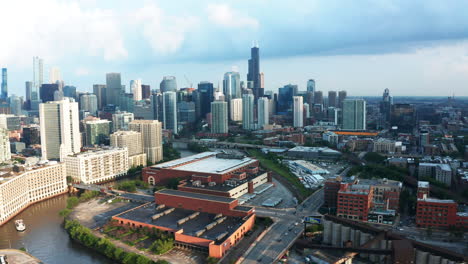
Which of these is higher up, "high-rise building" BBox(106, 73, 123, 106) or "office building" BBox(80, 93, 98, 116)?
"high-rise building" BBox(106, 73, 123, 106)

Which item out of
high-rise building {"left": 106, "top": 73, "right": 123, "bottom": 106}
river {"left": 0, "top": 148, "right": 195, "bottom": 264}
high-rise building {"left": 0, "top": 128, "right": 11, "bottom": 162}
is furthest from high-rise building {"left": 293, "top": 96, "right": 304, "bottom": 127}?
river {"left": 0, "top": 148, "right": 195, "bottom": 264}

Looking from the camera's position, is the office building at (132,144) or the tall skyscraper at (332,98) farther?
the tall skyscraper at (332,98)

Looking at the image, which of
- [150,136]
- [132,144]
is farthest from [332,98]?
[132,144]

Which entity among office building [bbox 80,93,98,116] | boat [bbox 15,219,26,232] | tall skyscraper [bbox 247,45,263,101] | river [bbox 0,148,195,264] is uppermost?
tall skyscraper [bbox 247,45,263,101]

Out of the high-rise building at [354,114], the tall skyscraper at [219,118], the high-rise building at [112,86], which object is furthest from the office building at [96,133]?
the high-rise building at [112,86]

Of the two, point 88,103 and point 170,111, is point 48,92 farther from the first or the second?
point 170,111

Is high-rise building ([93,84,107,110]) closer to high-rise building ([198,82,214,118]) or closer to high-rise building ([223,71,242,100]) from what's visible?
high-rise building ([198,82,214,118])

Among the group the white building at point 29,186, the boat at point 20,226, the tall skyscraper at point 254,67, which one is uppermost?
the tall skyscraper at point 254,67

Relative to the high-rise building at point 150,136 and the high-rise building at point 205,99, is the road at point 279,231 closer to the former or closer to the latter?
the high-rise building at point 150,136
